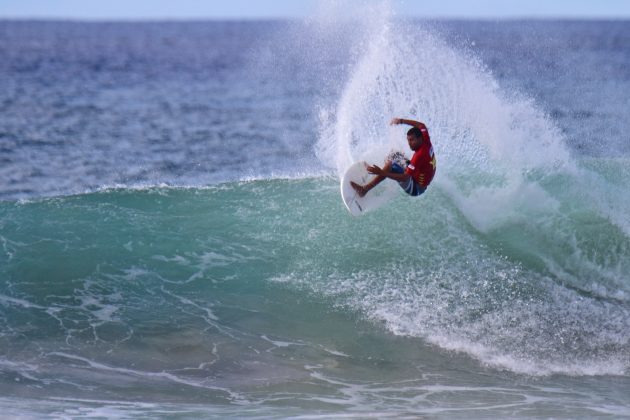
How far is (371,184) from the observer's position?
12102mm

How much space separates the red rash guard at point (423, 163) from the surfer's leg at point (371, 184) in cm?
26

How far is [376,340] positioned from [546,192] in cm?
489

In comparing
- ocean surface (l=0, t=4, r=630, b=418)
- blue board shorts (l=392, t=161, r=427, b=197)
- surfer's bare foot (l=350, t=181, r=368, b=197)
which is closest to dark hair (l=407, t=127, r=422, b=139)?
blue board shorts (l=392, t=161, r=427, b=197)

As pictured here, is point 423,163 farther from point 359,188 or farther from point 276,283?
point 276,283

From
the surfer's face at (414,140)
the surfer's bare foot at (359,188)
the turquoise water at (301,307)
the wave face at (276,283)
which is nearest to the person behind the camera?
the turquoise water at (301,307)

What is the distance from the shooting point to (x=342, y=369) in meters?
10.4

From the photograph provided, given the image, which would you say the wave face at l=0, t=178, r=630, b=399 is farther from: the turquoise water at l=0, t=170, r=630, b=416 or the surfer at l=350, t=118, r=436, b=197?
the surfer at l=350, t=118, r=436, b=197

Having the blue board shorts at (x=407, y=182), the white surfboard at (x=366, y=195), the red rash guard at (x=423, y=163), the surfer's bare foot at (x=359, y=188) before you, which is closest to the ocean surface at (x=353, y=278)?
the white surfboard at (x=366, y=195)

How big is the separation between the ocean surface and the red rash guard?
149cm

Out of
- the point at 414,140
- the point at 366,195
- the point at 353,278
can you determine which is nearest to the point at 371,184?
the point at 366,195

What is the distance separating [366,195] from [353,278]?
52.7 inches

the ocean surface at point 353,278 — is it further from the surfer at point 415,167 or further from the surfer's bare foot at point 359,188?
the surfer at point 415,167

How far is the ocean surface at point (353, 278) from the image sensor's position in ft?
31.8

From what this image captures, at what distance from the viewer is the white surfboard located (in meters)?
12.5
